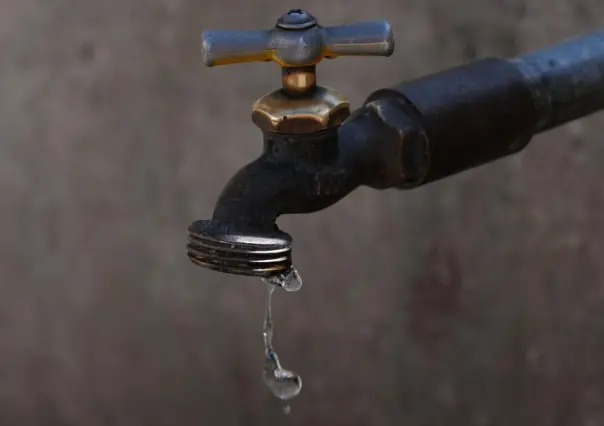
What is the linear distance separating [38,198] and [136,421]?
0.36 metres

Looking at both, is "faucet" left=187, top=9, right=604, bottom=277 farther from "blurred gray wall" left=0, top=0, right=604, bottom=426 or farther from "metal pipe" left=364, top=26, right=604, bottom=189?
"blurred gray wall" left=0, top=0, right=604, bottom=426

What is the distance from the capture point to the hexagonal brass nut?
47 cm

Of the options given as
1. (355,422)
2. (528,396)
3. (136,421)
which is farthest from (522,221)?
(136,421)

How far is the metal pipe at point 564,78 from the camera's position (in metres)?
0.53

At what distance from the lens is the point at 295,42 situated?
Result: 460mm

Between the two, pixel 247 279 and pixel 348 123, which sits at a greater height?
pixel 348 123

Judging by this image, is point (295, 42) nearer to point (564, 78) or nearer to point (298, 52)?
point (298, 52)

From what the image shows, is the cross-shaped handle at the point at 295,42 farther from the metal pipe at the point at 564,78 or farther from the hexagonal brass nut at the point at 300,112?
the metal pipe at the point at 564,78

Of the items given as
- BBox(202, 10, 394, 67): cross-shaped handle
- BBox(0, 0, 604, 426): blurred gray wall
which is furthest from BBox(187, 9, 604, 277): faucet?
BBox(0, 0, 604, 426): blurred gray wall

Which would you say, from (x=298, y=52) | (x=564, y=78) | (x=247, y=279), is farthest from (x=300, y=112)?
(x=247, y=279)

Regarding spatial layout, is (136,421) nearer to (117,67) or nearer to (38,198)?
(38,198)

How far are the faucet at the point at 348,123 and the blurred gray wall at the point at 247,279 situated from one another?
1.22 feet

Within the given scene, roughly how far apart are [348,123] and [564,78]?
16cm

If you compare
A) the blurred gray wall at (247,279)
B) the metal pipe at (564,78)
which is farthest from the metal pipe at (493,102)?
the blurred gray wall at (247,279)
